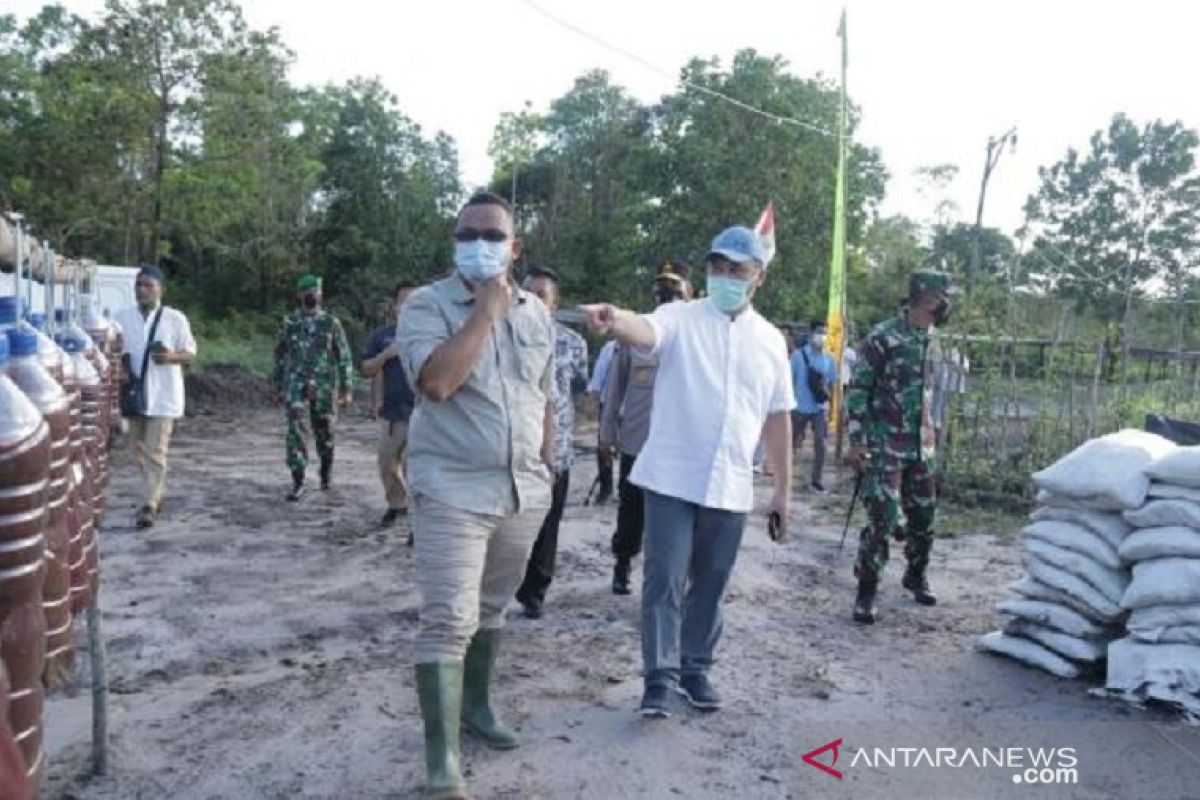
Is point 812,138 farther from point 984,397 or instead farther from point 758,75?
point 984,397

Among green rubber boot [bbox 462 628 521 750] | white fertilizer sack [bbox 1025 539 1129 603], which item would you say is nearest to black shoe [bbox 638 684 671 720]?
green rubber boot [bbox 462 628 521 750]

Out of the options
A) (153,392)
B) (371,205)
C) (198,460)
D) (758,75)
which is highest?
(758,75)

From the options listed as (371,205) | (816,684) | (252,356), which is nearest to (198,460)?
(816,684)

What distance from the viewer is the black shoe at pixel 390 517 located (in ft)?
26.6

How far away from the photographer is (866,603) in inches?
228

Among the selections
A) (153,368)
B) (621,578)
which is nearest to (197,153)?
(153,368)

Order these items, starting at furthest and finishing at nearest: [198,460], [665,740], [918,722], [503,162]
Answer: [503,162], [198,460], [918,722], [665,740]

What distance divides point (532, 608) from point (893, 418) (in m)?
2.19

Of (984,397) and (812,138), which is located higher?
(812,138)

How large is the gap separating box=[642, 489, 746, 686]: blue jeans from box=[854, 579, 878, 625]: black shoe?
5.61 ft

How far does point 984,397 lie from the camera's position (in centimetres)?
1053

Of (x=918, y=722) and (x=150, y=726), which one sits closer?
(x=150, y=726)

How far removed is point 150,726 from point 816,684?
2.74 m

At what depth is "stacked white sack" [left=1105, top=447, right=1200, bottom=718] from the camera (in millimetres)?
4430
